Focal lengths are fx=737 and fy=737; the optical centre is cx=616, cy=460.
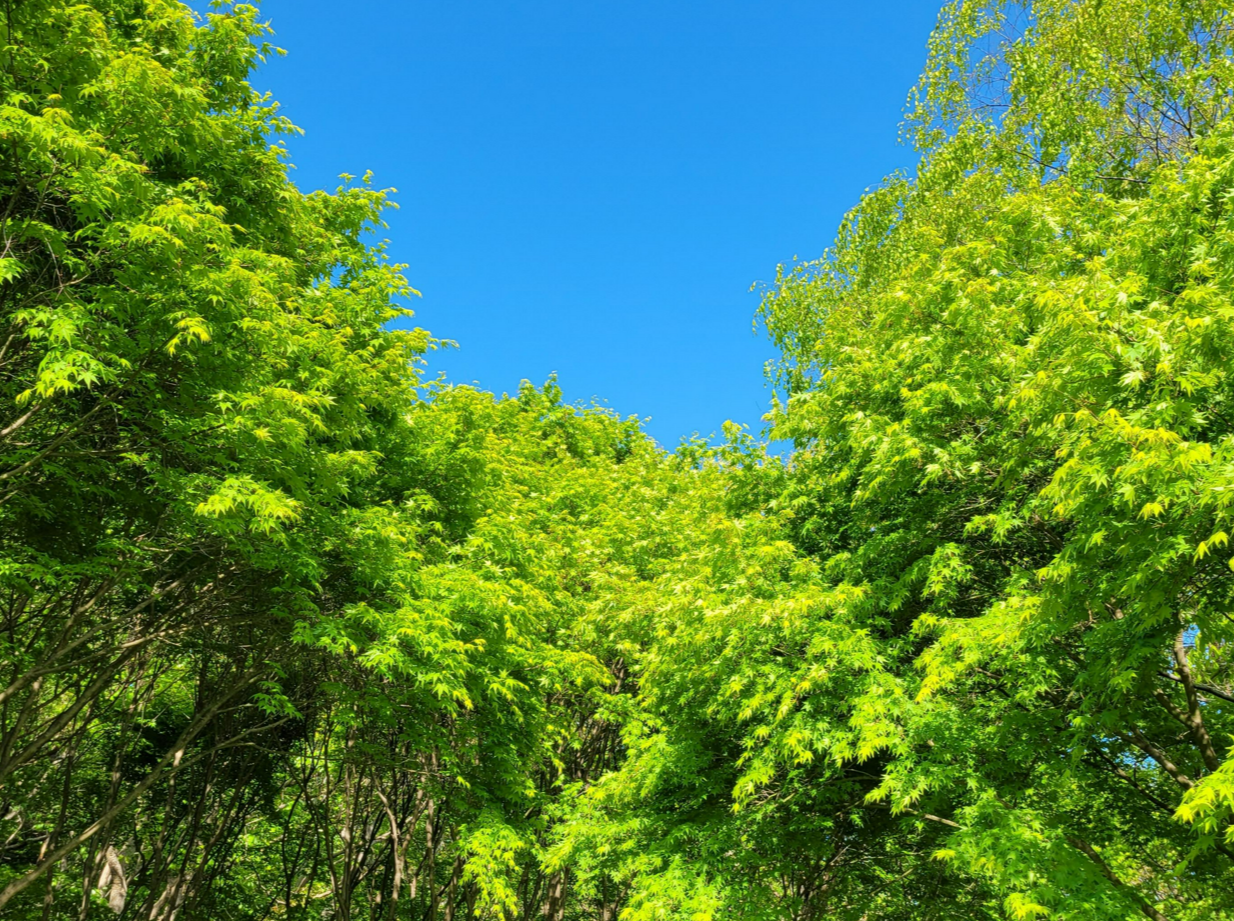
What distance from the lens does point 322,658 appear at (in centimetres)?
1112

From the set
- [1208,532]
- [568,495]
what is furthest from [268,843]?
[1208,532]

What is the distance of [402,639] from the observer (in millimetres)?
9172

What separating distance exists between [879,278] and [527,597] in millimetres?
8772

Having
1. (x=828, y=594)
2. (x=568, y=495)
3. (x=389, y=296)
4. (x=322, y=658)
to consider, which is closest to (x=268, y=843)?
(x=322, y=658)

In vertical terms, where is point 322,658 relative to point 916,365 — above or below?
below

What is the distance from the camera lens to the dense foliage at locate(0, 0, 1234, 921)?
20.3 feet

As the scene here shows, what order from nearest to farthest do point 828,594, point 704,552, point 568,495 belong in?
point 828,594
point 704,552
point 568,495

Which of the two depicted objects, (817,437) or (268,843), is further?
(268,843)

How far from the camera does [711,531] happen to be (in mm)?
11016

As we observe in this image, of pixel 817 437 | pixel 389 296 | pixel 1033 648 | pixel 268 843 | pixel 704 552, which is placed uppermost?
pixel 389 296

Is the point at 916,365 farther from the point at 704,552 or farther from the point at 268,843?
the point at 268,843

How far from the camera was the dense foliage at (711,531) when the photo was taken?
6176 mm

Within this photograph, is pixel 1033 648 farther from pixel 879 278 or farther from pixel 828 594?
pixel 879 278

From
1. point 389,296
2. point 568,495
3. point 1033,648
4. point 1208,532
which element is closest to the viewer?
point 1208,532
